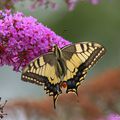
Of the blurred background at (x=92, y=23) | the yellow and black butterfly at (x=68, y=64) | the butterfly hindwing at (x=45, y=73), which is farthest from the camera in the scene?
the blurred background at (x=92, y=23)

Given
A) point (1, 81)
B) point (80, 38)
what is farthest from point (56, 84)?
point (80, 38)

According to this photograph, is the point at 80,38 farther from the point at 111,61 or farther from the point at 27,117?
the point at 27,117

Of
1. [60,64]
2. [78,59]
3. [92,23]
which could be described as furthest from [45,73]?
[92,23]

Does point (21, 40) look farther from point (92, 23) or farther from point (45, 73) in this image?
point (92, 23)

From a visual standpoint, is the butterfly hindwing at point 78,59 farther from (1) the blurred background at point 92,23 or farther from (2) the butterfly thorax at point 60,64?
(1) the blurred background at point 92,23

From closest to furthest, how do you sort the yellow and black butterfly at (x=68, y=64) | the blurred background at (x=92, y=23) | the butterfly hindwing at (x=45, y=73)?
the butterfly hindwing at (x=45, y=73) < the yellow and black butterfly at (x=68, y=64) < the blurred background at (x=92, y=23)

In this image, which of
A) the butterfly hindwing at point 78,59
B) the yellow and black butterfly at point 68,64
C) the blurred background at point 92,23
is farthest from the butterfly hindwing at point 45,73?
the blurred background at point 92,23
